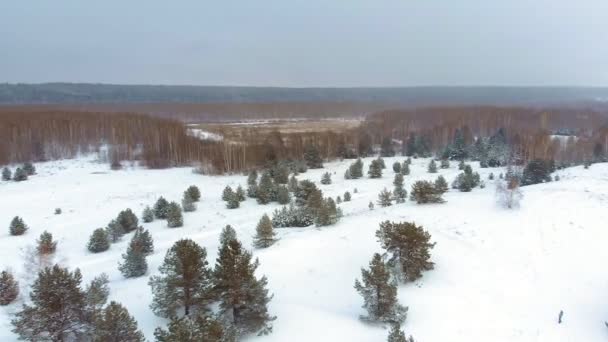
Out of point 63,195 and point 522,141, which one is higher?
point 522,141

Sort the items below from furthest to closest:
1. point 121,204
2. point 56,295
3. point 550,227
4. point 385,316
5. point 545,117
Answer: point 545,117
point 121,204
point 550,227
point 385,316
point 56,295

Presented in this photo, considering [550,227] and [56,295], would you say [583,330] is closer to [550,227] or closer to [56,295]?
[550,227]

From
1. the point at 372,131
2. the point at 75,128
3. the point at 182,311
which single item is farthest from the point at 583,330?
the point at 75,128

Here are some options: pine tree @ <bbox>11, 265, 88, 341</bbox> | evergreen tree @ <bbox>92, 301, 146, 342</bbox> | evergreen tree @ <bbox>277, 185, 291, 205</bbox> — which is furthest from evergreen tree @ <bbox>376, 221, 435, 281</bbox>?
evergreen tree @ <bbox>277, 185, 291, 205</bbox>

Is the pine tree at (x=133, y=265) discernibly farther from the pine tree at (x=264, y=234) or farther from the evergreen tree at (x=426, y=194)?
the evergreen tree at (x=426, y=194)

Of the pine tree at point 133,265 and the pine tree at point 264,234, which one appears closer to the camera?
the pine tree at point 133,265

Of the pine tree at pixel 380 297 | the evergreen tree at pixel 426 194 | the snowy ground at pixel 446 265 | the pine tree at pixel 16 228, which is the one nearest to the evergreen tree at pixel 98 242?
the snowy ground at pixel 446 265
